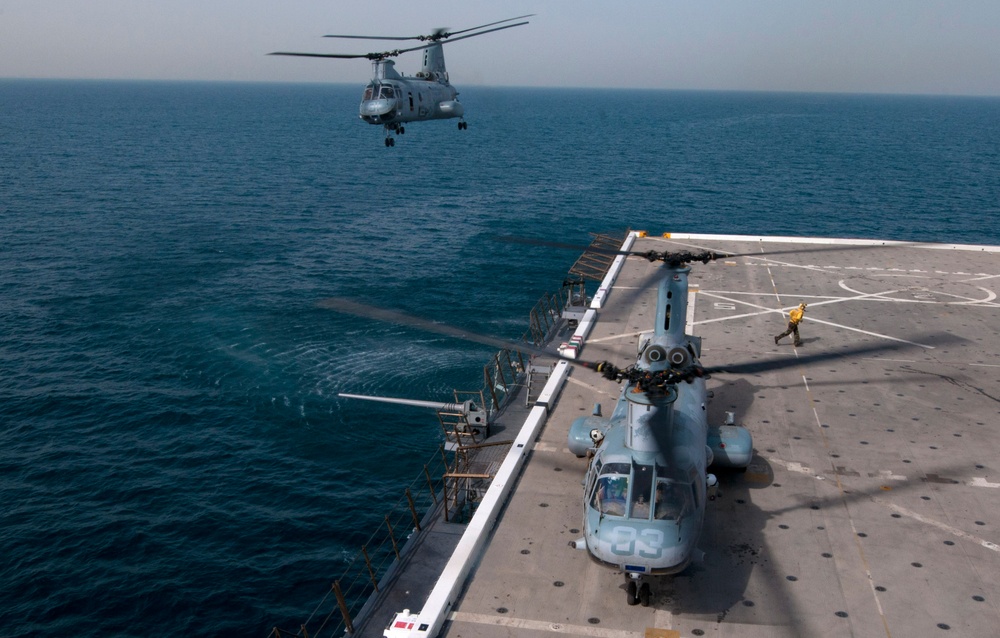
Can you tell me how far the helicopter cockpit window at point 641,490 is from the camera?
1953 cm

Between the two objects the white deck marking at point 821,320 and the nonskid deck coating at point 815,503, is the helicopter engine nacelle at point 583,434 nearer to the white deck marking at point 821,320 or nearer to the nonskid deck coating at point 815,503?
the nonskid deck coating at point 815,503

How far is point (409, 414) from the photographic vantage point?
1937 inches

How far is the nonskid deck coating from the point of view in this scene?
795 inches

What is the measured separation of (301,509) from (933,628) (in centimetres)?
2927

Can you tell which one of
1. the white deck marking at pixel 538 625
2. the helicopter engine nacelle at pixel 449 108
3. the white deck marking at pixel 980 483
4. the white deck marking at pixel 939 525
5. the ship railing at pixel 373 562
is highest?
the helicopter engine nacelle at pixel 449 108

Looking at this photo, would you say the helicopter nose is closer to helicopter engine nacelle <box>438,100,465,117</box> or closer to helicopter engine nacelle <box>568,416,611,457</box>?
helicopter engine nacelle <box>438,100,465,117</box>

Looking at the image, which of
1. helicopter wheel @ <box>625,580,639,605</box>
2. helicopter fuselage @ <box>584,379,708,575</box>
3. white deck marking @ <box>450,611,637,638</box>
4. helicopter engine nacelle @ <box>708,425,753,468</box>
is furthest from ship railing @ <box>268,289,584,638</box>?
helicopter fuselage @ <box>584,379,708,575</box>

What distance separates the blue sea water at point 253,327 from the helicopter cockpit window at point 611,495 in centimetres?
1816

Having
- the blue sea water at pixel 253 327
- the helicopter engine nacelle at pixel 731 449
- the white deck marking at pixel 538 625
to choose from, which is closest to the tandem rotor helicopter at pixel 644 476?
the white deck marking at pixel 538 625

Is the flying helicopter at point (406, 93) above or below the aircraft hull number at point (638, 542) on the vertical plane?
above

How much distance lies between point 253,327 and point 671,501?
47.4 m

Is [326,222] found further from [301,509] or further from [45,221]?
[301,509]

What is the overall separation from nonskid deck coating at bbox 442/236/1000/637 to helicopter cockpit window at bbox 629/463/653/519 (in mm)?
2902

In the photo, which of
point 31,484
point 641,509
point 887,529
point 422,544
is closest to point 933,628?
point 887,529
